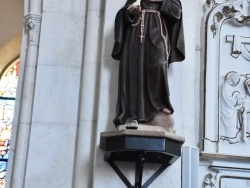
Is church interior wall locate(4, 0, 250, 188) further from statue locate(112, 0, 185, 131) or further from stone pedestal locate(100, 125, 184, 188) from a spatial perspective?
statue locate(112, 0, 185, 131)

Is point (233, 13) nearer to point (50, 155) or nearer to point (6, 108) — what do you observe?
point (50, 155)

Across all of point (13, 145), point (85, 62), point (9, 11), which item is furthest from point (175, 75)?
point (9, 11)

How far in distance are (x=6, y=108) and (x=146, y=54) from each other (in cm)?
376

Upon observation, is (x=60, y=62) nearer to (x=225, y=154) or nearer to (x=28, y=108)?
(x=28, y=108)

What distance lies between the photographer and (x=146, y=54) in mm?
4480

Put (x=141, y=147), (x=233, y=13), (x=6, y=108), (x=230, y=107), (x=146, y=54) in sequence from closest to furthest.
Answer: (x=141, y=147), (x=146, y=54), (x=230, y=107), (x=233, y=13), (x=6, y=108)

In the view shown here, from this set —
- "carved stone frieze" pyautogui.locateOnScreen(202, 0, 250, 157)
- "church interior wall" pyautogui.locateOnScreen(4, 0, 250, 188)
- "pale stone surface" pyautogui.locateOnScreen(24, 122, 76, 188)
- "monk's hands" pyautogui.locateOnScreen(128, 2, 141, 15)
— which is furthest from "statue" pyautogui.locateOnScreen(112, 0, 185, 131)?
"carved stone frieze" pyautogui.locateOnScreen(202, 0, 250, 157)

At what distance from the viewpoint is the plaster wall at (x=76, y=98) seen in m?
4.71

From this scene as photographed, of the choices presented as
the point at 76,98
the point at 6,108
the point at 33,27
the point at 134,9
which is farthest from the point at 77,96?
the point at 6,108

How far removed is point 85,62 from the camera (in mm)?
5047

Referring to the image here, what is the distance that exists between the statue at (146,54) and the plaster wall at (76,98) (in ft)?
1.00

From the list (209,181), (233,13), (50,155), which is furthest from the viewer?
(233,13)

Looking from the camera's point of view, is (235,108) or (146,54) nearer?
(146,54)

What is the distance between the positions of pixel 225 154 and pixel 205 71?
2.84 ft
